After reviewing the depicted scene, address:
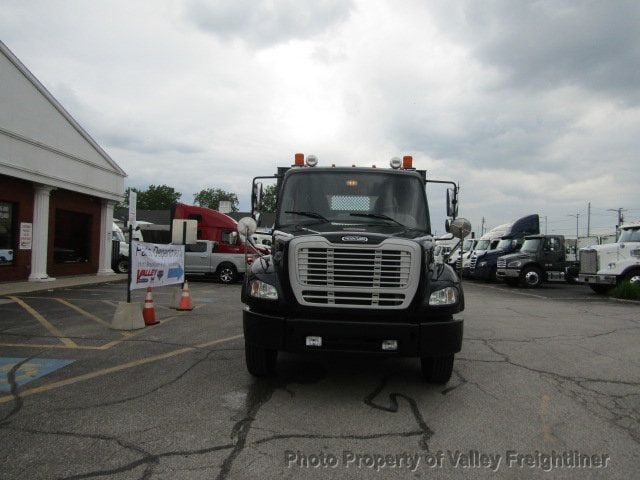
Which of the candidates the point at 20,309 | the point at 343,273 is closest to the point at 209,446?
the point at 343,273

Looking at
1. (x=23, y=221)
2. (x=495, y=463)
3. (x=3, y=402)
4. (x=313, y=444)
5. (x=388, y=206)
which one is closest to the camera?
(x=495, y=463)

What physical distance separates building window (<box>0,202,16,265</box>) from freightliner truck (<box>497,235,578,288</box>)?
721 inches

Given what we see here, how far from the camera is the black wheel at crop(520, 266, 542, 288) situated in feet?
68.7

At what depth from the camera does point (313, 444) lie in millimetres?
3621

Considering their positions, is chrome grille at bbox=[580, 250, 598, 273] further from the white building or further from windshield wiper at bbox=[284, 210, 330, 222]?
the white building

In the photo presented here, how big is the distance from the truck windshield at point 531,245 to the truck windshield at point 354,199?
17.2 metres

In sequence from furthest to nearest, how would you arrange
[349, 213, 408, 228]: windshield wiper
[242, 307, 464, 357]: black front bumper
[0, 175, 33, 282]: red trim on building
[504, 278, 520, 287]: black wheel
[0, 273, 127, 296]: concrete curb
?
[504, 278, 520, 287]: black wheel, [0, 175, 33, 282]: red trim on building, [0, 273, 127, 296]: concrete curb, [349, 213, 408, 228]: windshield wiper, [242, 307, 464, 357]: black front bumper

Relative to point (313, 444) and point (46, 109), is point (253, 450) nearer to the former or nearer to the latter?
point (313, 444)

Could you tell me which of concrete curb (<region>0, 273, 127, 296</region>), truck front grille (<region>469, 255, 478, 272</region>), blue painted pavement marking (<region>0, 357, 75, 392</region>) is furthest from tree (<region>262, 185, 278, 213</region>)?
truck front grille (<region>469, 255, 478, 272</region>)

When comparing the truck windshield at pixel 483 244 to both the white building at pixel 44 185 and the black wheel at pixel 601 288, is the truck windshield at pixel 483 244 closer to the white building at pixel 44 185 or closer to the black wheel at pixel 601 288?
the black wheel at pixel 601 288

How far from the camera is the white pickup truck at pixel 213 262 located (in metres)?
19.2

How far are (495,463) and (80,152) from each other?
18.8m

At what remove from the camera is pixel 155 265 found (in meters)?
9.84

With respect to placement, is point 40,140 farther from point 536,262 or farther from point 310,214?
point 536,262
